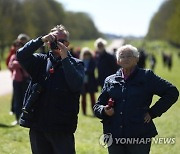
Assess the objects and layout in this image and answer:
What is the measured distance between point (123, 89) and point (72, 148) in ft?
2.81

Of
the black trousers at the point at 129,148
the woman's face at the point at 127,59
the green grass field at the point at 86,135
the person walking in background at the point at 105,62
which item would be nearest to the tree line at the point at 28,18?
the green grass field at the point at 86,135

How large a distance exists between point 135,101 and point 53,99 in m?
0.87

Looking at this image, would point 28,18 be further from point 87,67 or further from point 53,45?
point 53,45

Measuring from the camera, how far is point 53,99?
5055mm

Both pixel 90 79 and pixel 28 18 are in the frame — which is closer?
pixel 90 79

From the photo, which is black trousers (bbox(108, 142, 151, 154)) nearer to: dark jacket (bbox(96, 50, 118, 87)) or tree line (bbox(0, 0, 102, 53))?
dark jacket (bbox(96, 50, 118, 87))

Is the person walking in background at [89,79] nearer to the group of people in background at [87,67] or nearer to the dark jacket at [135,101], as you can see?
the group of people in background at [87,67]

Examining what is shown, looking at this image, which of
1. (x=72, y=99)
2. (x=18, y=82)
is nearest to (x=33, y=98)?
(x=72, y=99)

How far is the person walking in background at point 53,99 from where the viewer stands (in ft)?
16.5

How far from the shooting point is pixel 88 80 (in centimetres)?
1305

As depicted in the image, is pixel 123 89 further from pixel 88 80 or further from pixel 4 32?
pixel 4 32

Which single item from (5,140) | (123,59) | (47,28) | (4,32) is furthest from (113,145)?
(47,28)

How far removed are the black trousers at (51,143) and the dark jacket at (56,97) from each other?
0.30 ft

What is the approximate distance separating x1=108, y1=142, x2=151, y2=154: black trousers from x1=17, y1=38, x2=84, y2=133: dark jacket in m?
0.50
